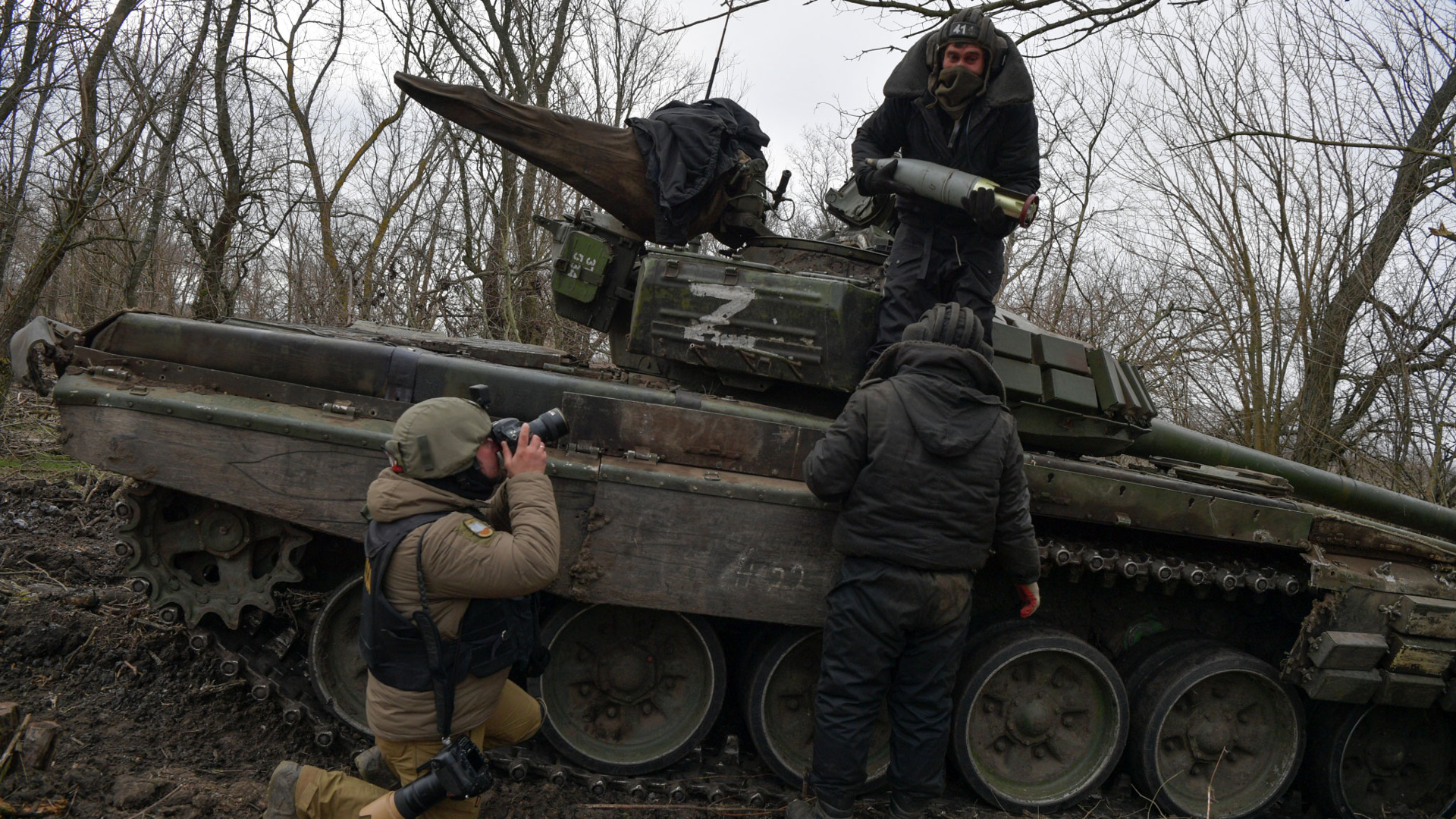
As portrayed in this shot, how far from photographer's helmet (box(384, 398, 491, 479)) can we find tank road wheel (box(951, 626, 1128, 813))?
268 cm

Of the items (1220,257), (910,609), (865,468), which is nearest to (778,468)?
(865,468)

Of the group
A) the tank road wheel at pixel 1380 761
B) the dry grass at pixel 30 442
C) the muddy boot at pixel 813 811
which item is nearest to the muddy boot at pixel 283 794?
the muddy boot at pixel 813 811

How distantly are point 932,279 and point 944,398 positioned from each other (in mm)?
927

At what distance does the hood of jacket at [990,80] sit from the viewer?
4.20 m

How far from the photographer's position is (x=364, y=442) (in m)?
3.81

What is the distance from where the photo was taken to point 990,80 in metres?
4.29

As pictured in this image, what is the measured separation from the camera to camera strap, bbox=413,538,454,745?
2.79m

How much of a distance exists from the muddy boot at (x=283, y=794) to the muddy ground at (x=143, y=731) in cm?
46

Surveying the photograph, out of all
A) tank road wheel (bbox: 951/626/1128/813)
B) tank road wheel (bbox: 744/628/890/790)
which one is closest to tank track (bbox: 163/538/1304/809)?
tank road wheel (bbox: 744/628/890/790)

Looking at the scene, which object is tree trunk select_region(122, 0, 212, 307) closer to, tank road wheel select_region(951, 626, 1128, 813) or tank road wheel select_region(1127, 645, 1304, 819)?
tank road wheel select_region(951, 626, 1128, 813)

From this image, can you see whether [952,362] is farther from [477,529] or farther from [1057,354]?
[477,529]

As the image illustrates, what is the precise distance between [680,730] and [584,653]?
58 centimetres

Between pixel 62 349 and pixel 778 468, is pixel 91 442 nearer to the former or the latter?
pixel 62 349

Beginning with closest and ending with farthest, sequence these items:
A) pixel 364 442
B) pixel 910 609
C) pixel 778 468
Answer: pixel 910 609 → pixel 364 442 → pixel 778 468
